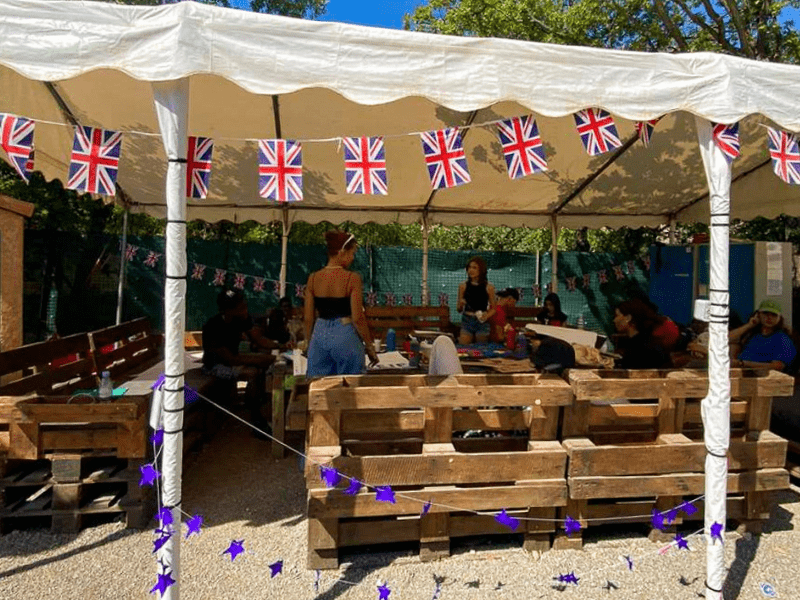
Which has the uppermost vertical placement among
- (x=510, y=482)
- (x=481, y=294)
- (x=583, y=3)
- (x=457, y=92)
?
(x=583, y=3)

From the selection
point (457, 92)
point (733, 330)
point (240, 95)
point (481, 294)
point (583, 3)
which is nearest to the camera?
point (457, 92)

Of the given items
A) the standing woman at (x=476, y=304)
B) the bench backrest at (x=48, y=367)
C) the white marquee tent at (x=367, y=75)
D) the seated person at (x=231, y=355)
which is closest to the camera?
the white marquee tent at (x=367, y=75)

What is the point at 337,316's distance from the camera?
13.5 ft

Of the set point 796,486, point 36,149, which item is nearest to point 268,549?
point 796,486

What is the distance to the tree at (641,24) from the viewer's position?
9414 mm

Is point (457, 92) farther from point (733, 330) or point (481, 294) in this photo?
point (733, 330)

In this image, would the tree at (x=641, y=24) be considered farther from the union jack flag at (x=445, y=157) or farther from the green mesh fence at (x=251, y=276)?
the union jack flag at (x=445, y=157)

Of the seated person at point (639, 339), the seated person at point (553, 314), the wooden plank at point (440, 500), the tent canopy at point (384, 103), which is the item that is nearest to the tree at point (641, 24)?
the tent canopy at point (384, 103)

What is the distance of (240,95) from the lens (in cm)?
496

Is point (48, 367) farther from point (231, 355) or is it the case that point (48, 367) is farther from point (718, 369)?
point (718, 369)

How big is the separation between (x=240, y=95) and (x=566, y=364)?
3577 millimetres

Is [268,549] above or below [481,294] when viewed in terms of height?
below

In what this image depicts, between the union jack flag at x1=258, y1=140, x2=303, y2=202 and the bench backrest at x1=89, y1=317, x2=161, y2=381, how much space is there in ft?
9.96

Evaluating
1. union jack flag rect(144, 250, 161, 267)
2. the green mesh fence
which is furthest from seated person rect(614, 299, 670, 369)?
union jack flag rect(144, 250, 161, 267)
